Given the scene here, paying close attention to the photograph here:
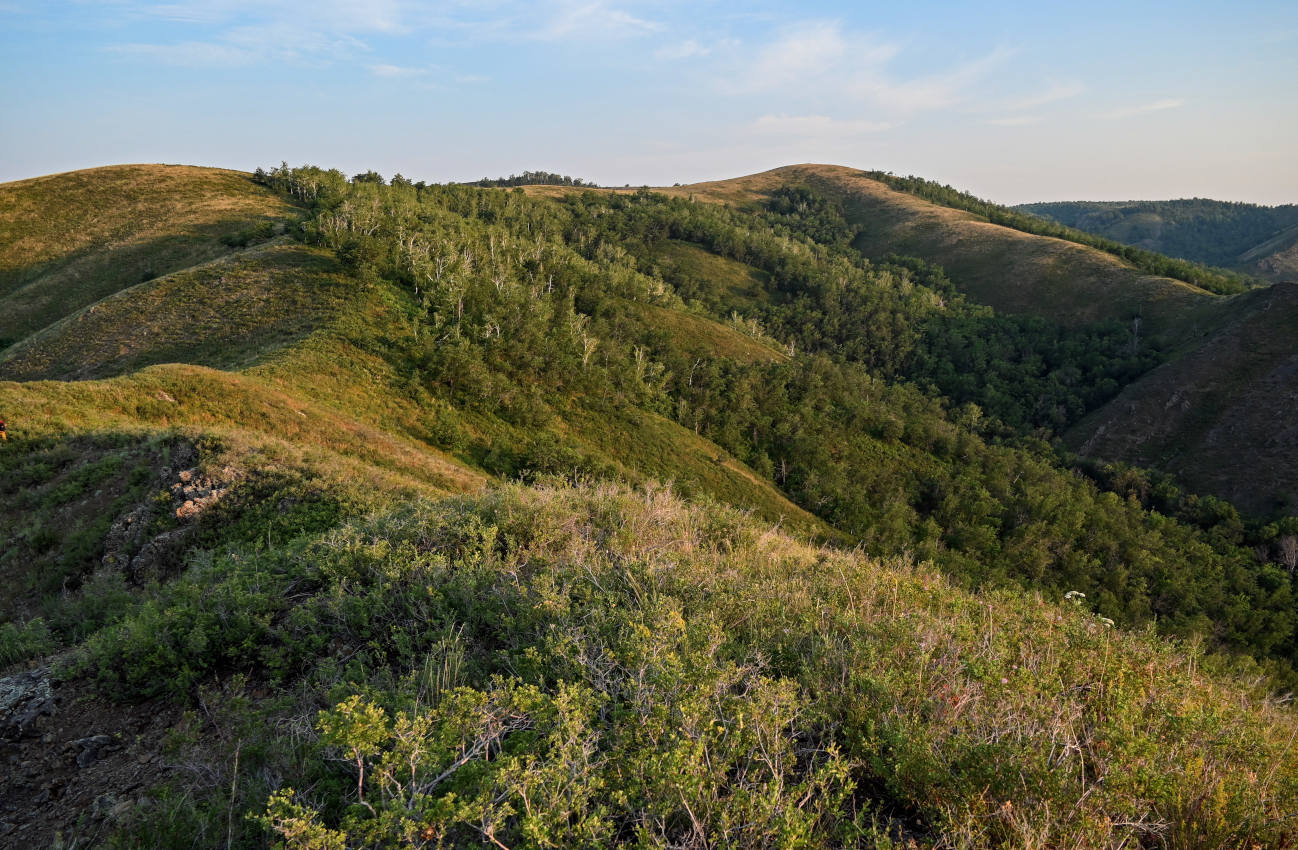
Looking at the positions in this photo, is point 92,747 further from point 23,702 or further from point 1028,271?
point 1028,271

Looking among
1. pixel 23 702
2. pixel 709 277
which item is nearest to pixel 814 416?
pixel 709 277

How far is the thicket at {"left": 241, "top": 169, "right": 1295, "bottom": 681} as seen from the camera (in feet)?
148

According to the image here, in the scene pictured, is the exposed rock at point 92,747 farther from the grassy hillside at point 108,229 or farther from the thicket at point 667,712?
the grassy hillside at point 108,229

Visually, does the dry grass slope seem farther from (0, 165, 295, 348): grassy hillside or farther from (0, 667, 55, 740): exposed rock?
(0, 667, 55, 740): exposed rock

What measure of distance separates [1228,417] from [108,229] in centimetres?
13308

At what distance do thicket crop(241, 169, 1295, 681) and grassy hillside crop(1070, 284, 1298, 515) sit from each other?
678 cm

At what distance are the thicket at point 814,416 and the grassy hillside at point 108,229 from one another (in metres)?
9.17

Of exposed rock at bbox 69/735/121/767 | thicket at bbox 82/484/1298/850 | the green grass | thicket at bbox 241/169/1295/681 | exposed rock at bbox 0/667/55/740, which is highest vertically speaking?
the green grass

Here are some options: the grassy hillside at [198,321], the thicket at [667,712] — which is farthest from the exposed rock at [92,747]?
Result: the grassy hillside at [198,321]

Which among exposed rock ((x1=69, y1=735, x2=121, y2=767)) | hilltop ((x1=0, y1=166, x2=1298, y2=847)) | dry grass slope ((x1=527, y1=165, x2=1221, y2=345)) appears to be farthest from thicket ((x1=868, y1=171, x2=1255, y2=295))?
exposed rock ((x1=69, y1=735, x2=121, y2=767))

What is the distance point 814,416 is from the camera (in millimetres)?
65938

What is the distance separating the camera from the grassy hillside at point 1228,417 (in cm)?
6538

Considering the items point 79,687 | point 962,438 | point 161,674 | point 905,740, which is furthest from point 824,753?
point 962,438

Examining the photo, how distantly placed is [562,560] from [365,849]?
3439mm
